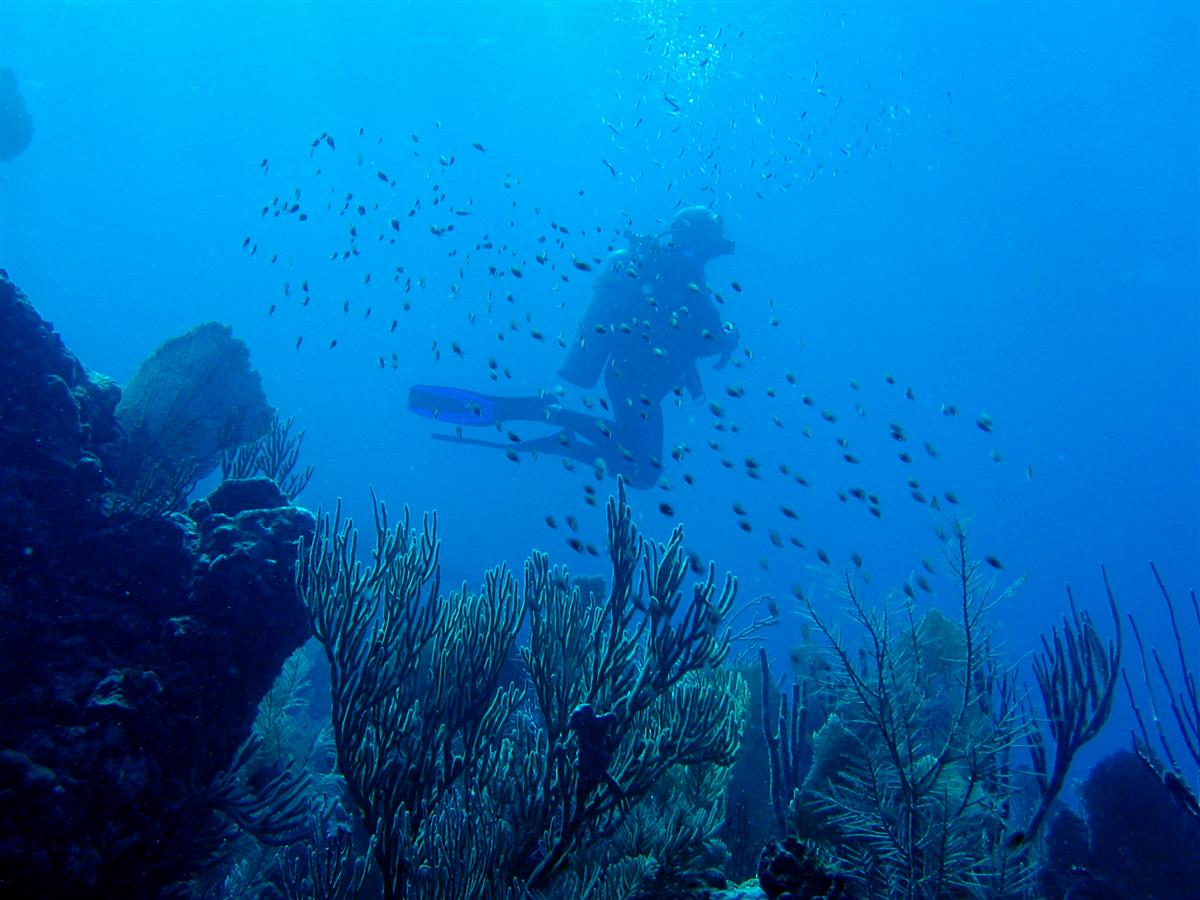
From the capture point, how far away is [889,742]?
4.94 meters

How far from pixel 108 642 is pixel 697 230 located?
1299cm

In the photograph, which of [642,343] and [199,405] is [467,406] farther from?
[199,405]

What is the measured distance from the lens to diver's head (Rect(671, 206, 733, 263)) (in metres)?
14.7

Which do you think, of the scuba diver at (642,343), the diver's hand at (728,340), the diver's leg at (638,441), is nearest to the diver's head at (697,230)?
the scuba diver at (642,343)

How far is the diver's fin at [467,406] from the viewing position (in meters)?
12.5

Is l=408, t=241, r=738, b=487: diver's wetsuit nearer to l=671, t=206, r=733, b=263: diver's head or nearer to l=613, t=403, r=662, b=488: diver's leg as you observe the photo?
l=613, t=403, r=662, b=488: diver's leg

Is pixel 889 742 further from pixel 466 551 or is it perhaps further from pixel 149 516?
pixel 466 551

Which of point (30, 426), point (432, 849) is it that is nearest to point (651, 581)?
point (432, 849)

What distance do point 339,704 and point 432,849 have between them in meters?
1.05

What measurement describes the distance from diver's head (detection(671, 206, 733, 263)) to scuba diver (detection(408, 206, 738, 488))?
0.07 feet

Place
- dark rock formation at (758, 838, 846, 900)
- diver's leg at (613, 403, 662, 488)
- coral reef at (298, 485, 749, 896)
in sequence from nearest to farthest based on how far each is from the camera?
dark rock formation at (758, 838, 846, 900) → coral reef at (298, 485, 749, 896) → diver's leg at (613, 403, 662, 488)

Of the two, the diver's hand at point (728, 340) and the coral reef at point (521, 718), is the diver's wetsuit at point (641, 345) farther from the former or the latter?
the coral reef at point (521, 718)

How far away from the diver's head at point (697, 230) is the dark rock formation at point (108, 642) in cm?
1091

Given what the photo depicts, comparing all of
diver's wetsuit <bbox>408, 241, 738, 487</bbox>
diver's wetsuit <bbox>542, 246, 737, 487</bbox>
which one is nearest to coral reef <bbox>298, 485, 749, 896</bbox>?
diver's wetsuit <bbox>408, 241, 738, 487</bbox>
